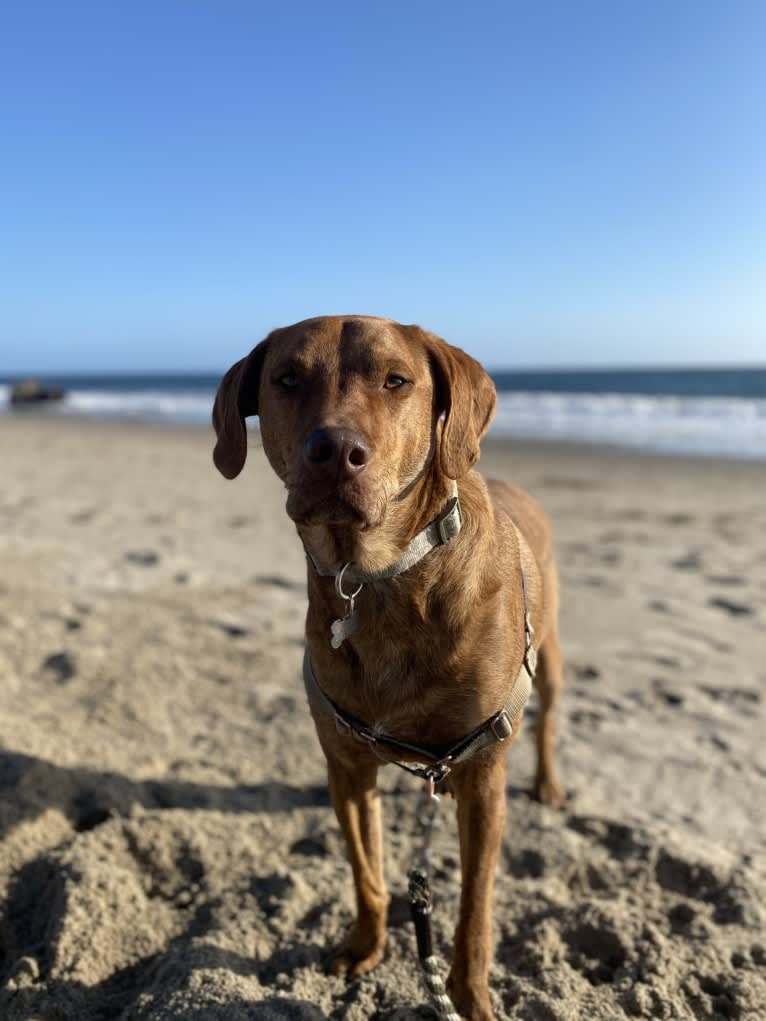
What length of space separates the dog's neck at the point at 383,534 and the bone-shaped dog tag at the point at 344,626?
13 centimetres

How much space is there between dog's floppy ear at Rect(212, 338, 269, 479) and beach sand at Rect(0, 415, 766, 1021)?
157cm

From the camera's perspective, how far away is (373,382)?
227cm

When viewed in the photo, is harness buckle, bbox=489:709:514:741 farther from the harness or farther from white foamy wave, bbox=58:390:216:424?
white foamy wave, bbox=58:390:216:424

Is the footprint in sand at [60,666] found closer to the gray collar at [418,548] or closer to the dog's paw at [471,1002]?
the gray collar at [418,548]

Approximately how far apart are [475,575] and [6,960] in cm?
200

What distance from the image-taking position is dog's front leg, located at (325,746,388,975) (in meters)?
2.52

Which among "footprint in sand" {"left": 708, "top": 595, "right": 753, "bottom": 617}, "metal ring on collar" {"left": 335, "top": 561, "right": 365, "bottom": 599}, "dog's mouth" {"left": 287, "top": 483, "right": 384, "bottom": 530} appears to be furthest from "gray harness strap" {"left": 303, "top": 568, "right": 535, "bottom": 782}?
"footprint in sand" {"left": 708, "top": 595, "right": 753, "bottom": 617}

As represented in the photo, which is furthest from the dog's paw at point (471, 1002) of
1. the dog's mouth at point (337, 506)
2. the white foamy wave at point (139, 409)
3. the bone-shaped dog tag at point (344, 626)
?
the white foamy wave at point (139, 409)

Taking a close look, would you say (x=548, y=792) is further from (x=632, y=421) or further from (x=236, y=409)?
(x=632, y=421)

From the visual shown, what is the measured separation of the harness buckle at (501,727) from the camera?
7.42ft

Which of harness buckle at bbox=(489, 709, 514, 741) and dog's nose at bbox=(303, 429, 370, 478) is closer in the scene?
dog's nose at bbox=(303, 429, 370, 478)

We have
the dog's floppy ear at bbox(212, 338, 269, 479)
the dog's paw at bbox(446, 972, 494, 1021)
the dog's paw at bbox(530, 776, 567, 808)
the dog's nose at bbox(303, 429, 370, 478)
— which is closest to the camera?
the dog's nose at bbox(303, 429, 370, 478)

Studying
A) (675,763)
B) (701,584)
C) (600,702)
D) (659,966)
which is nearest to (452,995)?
(659,966)

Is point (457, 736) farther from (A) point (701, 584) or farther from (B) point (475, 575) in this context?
(A) point (701, 584)
